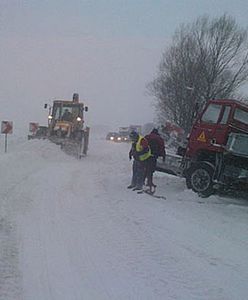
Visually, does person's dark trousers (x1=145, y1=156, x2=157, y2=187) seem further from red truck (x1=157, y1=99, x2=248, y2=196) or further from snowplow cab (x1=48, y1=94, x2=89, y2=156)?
snowplow cab (x1=48, y1=94, x2=89, y2=156)

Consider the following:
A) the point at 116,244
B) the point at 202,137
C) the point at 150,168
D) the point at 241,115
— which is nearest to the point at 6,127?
the point at 150,168

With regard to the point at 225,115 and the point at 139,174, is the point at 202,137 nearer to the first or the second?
the point at 225,115

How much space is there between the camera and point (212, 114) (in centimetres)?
1490

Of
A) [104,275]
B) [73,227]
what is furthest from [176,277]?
[73,227]

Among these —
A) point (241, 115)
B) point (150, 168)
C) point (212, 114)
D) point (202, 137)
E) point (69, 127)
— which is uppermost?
point (241, 115)

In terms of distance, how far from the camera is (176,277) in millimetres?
6398

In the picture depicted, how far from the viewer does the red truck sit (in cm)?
1380

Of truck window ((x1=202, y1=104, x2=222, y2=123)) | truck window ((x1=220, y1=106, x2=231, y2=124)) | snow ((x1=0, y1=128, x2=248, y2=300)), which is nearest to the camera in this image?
snow ((x1=0, y1=128, x2=248, y2=300))

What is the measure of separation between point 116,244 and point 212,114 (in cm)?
792

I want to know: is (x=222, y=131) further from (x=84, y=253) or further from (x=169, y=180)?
(x=84, y=253)

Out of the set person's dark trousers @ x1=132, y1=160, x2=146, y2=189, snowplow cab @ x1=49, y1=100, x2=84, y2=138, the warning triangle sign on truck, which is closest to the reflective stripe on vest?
person's dark trousers @ x1=132, y1=160, x2=146, y2=189

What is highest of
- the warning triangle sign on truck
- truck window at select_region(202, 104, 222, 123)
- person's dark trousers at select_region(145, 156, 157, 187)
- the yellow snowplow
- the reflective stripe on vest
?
truck window at select_region(202, 104, 222, 123)

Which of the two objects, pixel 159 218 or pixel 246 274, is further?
pixel 159 218

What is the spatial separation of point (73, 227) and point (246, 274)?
3.25 m
